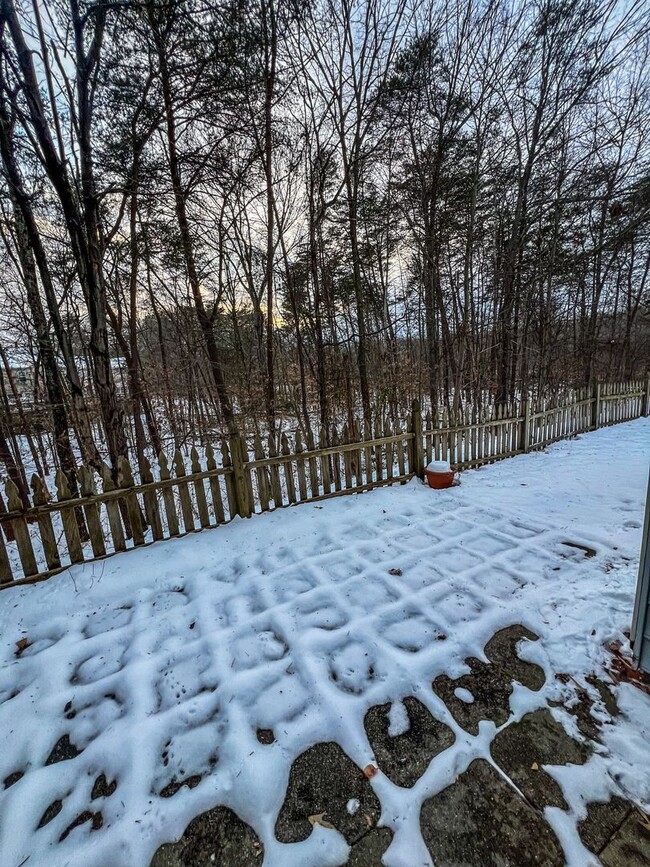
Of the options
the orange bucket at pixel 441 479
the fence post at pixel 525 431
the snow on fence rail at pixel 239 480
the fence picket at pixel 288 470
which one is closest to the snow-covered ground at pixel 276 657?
the snow on fence rail at pixel 239 480

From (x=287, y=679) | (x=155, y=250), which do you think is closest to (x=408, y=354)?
(x=155, y=250)

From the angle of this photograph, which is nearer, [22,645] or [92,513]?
Result: [22,645]

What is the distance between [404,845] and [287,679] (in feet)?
2.67

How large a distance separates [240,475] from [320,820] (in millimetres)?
2795

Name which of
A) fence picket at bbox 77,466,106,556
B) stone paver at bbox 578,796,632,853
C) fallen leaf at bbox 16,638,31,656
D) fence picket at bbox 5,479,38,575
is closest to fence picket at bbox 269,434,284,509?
fence picket at bbox 77,466,106,556

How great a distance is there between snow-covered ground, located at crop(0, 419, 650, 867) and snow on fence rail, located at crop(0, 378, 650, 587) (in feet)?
0.82

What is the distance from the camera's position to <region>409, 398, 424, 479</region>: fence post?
486 cm

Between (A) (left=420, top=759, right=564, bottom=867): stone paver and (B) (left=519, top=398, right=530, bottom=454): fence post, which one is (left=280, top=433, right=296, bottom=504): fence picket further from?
(B) (left=519, top=398, right=530, bottom=454): fence post

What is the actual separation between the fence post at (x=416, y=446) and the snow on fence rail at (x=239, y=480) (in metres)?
0.01

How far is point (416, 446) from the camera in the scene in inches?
193

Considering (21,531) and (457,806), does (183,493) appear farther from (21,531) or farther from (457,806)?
(457,806)

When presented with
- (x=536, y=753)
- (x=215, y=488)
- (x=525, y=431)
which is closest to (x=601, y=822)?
(x=536, y=753)

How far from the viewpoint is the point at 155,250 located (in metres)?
6.66

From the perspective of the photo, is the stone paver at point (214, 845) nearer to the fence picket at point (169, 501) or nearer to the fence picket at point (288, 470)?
the fence picket at point (169, 501)
